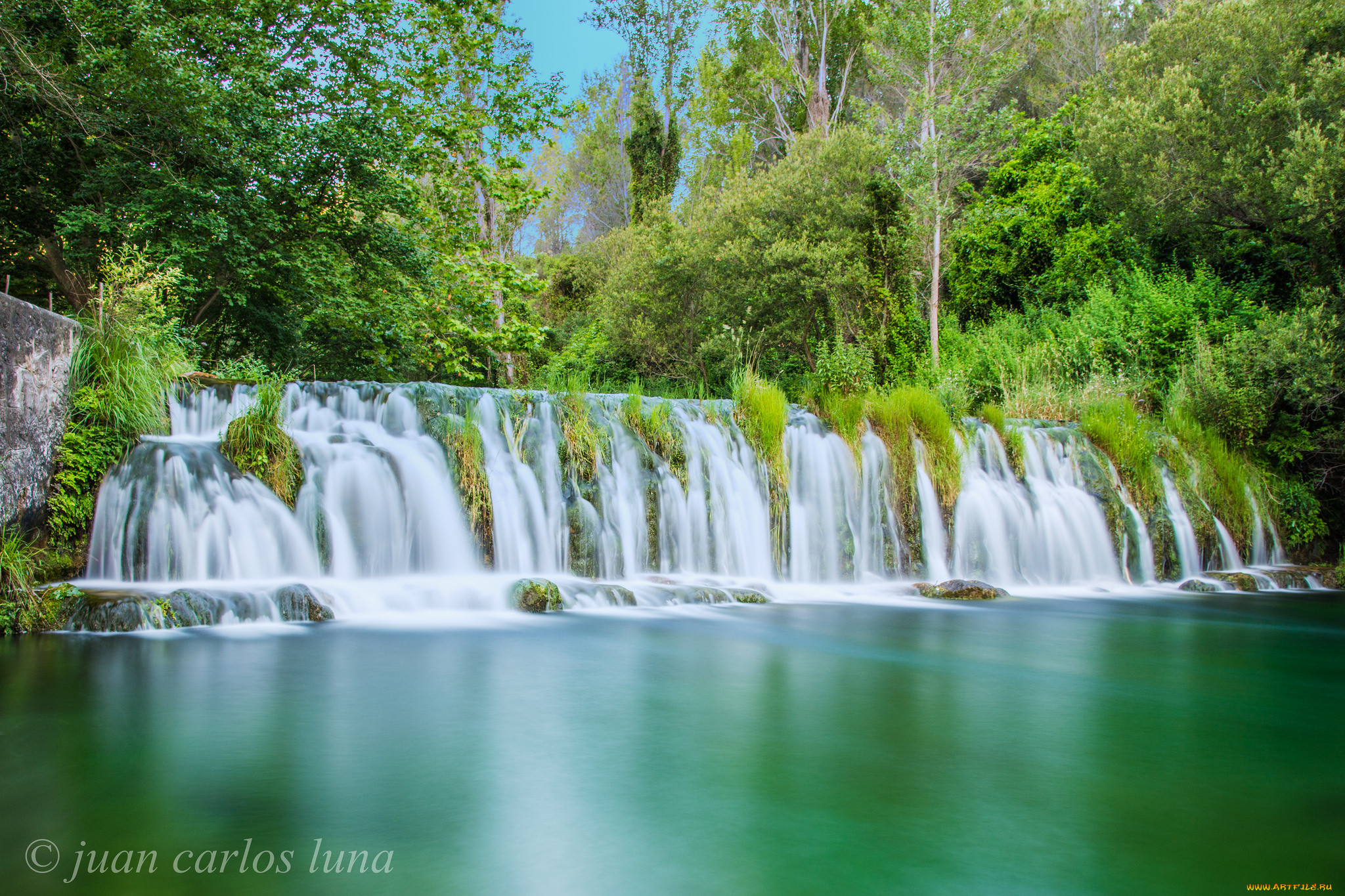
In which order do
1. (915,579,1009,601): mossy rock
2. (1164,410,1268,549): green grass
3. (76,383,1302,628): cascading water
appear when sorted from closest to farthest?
(76,383,1302,628): cascading water
(915,579,1009,601): mossy rock
(1164,410,1268,549): green grass

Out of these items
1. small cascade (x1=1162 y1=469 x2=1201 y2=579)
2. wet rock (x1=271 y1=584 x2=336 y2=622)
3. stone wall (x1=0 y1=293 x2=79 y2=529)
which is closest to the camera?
stone wall (x1=0 y1=293 x2=79 y2=529)

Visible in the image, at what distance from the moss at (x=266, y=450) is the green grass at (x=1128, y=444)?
9887 mm

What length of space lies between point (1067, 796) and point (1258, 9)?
15012mm

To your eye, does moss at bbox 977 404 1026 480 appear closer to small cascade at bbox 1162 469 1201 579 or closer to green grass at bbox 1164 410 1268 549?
small cascade at bbox 1162 469 1201 579

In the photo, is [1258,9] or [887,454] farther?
[1258,9]

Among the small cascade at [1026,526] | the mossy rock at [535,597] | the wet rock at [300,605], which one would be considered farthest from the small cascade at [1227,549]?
the wet rock at [300,605]

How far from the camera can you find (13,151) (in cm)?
1080

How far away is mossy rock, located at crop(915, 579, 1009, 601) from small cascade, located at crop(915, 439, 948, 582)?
2.89ft

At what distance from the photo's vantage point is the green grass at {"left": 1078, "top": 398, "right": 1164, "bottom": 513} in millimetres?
10047

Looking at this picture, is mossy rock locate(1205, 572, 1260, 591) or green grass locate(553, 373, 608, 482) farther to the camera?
mossy rock locate(1205, 572, 1260, 591)

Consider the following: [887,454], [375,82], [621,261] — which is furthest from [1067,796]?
[621,261]

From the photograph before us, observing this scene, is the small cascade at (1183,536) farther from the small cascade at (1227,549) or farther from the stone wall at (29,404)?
the stone wall at (29,404)

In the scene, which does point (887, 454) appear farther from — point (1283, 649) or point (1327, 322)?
point (1327, 322)

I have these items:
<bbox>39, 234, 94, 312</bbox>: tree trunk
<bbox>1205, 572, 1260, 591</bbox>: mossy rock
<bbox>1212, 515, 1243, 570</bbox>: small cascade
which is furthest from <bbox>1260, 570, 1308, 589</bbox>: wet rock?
<bbox>39, 234, 94, 312</bbox>: tree trunk
